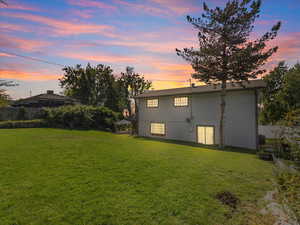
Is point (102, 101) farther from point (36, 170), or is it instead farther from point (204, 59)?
point (36, 170)

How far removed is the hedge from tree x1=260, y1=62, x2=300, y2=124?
23026mm

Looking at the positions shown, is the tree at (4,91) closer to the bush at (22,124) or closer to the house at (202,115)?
the house at (202,115)

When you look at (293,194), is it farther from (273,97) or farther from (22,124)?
(273,97)

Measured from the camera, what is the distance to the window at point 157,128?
60.2 feet

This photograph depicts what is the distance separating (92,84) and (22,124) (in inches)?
794

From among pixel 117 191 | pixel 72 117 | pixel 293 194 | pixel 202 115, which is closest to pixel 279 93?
pixel 202 115

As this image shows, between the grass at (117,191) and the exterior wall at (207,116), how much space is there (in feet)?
21.8

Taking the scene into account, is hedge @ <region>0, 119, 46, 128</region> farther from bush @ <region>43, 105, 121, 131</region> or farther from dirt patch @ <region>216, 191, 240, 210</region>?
dirt patch @ <region>216, 191, 240, 210</region>

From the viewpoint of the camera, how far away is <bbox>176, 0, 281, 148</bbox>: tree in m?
12.1

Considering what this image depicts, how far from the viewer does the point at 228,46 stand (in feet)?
41.7

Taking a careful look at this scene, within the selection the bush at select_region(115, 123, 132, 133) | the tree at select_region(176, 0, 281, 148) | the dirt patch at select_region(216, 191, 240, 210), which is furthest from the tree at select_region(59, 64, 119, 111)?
the dirt patch at select_region(216, 191, 240, 210)

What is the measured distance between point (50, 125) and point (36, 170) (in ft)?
53.8

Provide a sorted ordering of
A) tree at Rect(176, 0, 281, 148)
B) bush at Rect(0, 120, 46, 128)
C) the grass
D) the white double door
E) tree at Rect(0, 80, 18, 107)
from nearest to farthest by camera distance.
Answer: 1. the grass
2. tree at Rect(0, 80, 18, 107)
3. tree at Rect(176, 0, 281, 148)
4. the white double door
5. bush at Rect(0, 120, 46, 128)

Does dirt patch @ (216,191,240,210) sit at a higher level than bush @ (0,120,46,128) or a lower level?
lower
